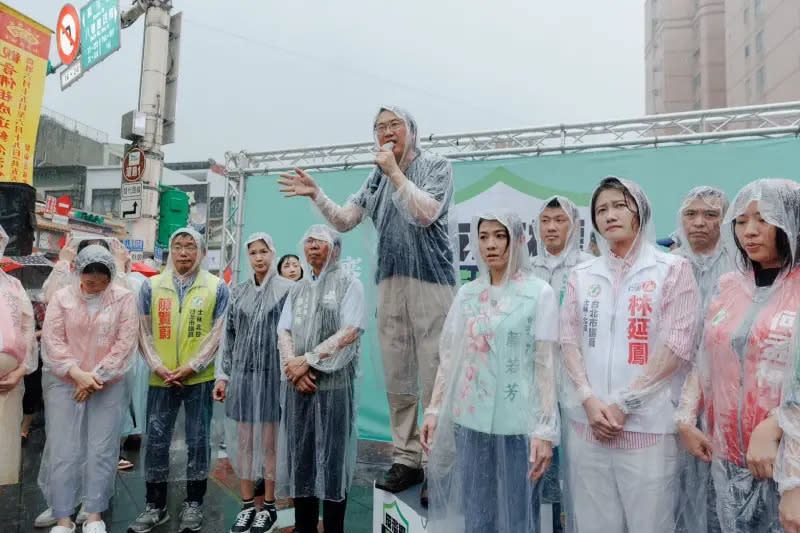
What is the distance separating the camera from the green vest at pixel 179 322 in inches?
108

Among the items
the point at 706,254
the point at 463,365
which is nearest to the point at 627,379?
the point at 463,365

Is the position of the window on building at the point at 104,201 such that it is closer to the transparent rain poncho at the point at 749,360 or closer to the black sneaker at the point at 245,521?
the black sneaker at the point at 245,521

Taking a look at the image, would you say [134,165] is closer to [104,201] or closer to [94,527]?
[94,527]

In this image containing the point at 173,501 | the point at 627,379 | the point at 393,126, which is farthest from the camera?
the point at 173,501

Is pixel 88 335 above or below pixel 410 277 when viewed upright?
below

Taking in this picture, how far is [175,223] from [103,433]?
4.17 meters

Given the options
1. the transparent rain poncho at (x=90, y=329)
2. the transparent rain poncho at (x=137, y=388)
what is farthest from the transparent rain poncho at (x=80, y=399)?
the transparent rain poncho at (x=137, y=388)

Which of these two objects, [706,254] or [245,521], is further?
[245,521]

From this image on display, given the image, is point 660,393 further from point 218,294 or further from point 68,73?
point 68,73

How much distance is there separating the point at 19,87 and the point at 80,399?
343cm

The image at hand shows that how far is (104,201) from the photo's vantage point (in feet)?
64.9

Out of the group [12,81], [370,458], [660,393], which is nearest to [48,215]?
[12,81]

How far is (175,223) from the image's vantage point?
633cm

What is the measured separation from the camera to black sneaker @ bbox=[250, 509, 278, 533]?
2545 mm
